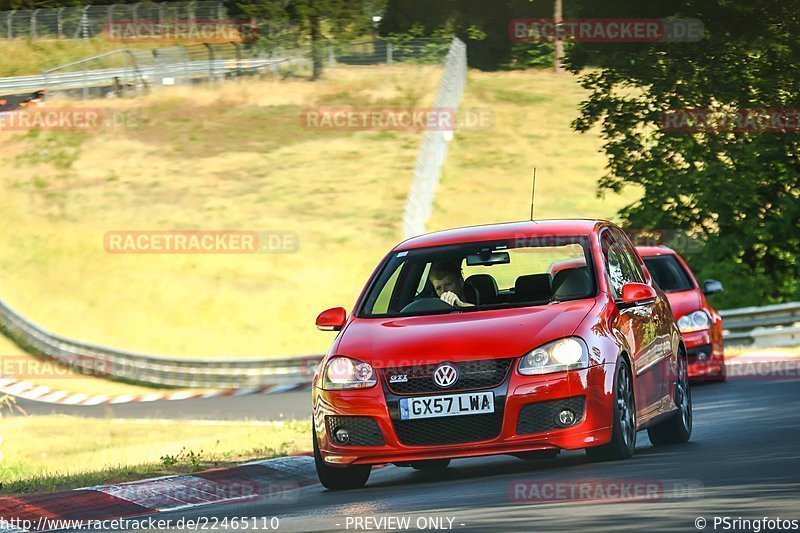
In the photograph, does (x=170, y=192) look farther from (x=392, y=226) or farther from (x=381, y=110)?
(x=381, y=110)

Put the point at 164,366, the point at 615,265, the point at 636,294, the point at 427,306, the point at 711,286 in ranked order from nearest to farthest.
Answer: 1. the point at 636,294
2. the point at 427,306
3. the point at 615,265
4. the point at 711,286
5. the point at 164,366

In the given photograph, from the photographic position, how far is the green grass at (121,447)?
44.0 feet

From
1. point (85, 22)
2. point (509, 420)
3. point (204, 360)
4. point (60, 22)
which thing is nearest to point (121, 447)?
point (509, 420)

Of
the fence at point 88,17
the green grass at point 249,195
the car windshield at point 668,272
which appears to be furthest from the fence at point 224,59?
the car windshield at point 668,272

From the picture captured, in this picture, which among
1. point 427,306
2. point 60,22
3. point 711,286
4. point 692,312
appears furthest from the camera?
point 60,22

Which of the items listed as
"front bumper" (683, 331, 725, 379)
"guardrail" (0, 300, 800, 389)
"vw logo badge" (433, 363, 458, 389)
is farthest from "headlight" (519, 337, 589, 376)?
"guardrail" (0, 300, 800, 389)

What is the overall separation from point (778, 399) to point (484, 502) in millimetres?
8274

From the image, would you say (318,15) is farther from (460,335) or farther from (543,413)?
(543,413)

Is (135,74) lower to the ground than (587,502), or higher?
lower

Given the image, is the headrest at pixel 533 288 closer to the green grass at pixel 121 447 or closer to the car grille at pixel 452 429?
the car grille at pixel 452 429

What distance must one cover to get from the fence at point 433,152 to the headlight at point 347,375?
1450 inches

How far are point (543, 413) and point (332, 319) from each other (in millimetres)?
1877

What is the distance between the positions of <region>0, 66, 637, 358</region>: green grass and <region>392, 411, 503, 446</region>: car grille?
2927 cm

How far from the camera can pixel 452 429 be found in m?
10.6
